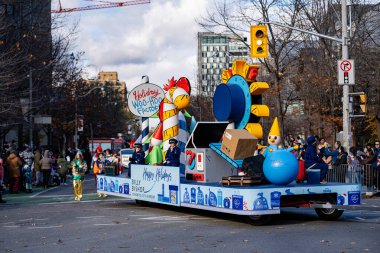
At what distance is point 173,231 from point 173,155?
12.7ft

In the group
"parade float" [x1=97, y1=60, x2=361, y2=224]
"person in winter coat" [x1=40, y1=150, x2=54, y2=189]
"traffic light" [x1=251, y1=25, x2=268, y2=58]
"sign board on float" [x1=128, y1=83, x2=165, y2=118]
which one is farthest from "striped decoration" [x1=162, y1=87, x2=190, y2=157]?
"person in winter coat" [x1=40, y1=150, x2=54, y2=189]

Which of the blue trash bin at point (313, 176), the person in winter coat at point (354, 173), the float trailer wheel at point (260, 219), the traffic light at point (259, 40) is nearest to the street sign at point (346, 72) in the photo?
the person in winter coat at point (354, 173)

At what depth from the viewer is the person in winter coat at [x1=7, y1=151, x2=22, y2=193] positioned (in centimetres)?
2731

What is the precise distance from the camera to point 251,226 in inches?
572

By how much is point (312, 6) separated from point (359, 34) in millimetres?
4100

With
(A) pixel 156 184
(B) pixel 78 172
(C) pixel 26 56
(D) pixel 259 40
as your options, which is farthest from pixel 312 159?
(C) pixel 26 56

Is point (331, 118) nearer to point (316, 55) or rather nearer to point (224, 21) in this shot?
point (316, 55)

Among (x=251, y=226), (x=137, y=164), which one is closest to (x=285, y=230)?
(x=251, y=226)

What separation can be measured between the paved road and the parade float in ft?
1.57

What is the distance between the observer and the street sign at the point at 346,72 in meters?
25.0

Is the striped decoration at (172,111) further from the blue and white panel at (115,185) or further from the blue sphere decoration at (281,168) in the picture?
the blue sphere decoration at (281,168)

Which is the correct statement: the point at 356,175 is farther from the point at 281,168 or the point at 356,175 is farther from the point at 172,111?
the point at 281,168

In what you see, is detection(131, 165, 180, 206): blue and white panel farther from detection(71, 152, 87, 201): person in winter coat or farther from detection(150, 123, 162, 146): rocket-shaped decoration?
detection(71, 152, 87, 201): person in winter coat

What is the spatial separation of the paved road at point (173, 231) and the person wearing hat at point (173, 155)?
1.33 meters
